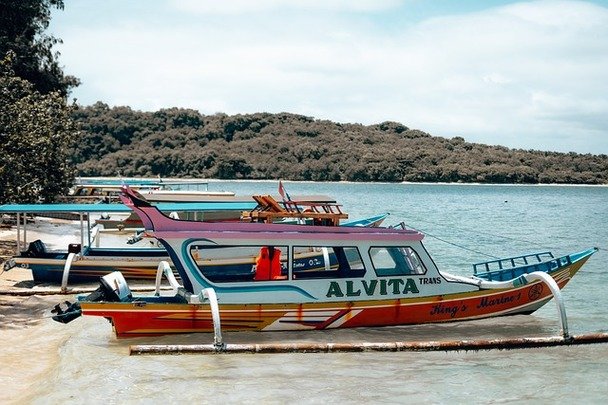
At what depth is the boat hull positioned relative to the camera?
1273 cm

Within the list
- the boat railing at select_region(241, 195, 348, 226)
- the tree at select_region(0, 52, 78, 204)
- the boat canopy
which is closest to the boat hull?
the boat railing at select_region(241, 195, 348, 226)

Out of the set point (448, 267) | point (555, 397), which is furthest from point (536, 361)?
point (448, 267)

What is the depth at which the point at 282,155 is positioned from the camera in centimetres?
15412

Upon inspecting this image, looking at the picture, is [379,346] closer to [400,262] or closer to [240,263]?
[400,262]

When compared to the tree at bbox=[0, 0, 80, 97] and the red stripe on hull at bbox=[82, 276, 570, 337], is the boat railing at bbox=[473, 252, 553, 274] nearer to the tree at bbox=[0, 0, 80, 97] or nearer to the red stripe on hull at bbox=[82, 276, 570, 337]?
the red stripe on hull at bbox=[82, 276, 570, 337]

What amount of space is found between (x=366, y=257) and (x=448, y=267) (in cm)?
1518

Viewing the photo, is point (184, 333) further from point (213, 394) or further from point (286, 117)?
point (286, 117)

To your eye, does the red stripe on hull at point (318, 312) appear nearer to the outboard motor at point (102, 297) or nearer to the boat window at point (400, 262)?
the outboard motor at point (102, 297)

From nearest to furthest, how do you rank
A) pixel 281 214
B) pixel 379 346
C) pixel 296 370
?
pixel 296 370, pixel 379 346, pixel 281 214

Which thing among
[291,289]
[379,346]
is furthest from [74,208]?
[379,346]

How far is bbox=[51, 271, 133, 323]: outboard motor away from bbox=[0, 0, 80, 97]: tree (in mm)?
26984

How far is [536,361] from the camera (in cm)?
1284

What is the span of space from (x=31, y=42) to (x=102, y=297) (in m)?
31.8

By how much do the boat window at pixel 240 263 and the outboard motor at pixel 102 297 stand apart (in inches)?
56.8
